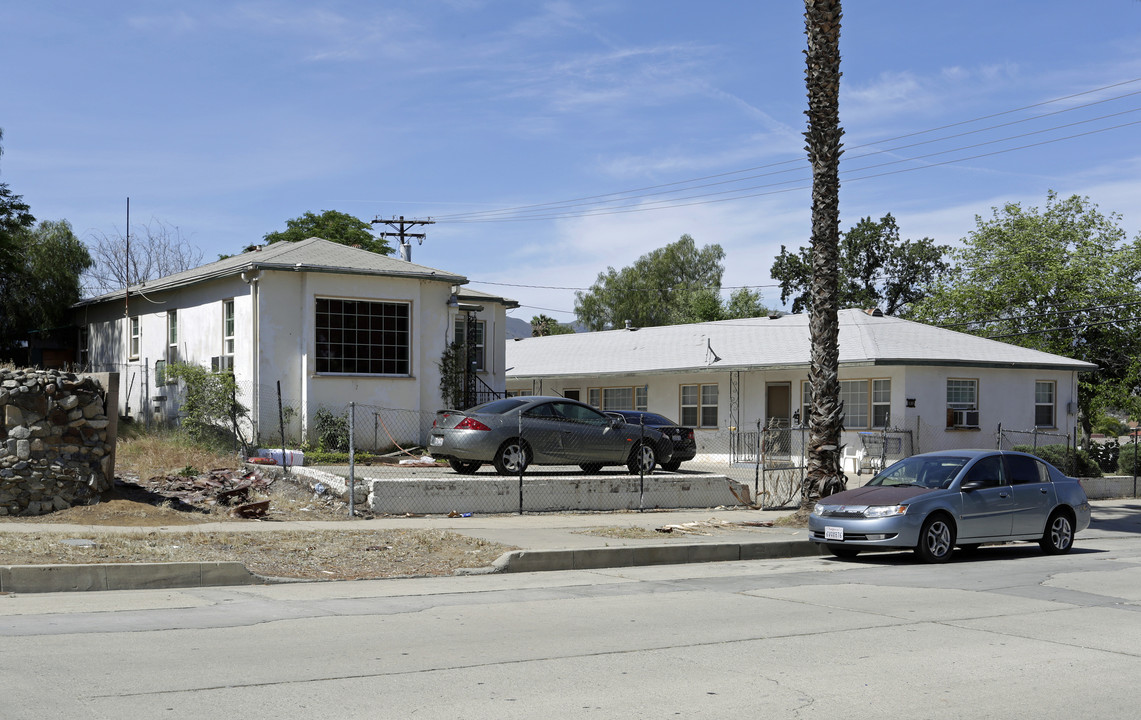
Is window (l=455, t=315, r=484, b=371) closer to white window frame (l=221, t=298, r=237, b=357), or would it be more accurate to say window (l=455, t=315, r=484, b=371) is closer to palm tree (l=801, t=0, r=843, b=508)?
white window frame (l=221, t=298, r=237, b=357)

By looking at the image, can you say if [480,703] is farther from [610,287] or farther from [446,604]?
[610,287]

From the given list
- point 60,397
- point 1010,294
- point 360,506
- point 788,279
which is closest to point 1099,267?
point 1010,294

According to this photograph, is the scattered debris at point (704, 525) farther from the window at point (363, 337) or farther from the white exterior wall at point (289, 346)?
the window at point (363, 337)

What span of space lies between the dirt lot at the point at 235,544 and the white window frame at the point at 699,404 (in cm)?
1914

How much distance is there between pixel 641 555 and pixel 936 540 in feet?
12.6

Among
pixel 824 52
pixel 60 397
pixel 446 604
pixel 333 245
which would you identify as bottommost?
pixel 446 604

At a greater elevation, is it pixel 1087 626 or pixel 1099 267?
pixel 1099 267

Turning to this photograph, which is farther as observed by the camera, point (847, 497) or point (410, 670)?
point (847, 497)

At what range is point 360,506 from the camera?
1695cm

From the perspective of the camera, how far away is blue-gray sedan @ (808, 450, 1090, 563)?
1380 centimetres

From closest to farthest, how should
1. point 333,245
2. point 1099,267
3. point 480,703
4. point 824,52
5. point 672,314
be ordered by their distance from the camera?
point 480,703 → point 824,52 → point 333,245 → point 1099,267 → point 672,314

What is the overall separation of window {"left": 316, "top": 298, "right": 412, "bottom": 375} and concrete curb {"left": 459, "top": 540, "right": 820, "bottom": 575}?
1213 cm

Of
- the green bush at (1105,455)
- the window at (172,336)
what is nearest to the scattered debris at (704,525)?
the window at (172,336)

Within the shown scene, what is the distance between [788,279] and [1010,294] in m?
25.5
